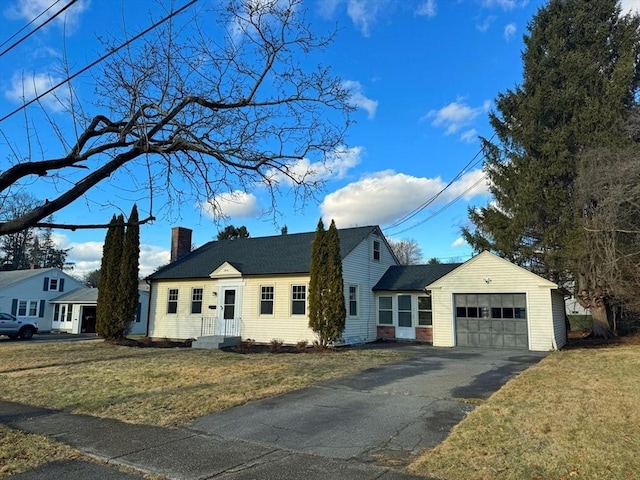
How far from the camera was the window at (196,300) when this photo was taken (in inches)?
873

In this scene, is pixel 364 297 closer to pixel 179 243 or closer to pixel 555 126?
pixel 179 243

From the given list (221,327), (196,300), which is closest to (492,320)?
(221,327)

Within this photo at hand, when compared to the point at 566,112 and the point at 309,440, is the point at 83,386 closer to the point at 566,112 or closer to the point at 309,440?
the point at 309,440

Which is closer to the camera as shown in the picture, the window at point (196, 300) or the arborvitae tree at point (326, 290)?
the arborvitae tree at point (326, 290)

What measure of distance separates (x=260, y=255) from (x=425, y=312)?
331 inches

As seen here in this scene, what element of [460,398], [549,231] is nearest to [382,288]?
[549,231]

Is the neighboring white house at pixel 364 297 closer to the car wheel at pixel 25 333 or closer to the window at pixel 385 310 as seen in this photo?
the window at pixel 385 310

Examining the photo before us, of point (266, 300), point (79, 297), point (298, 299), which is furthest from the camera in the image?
point (79, 297)

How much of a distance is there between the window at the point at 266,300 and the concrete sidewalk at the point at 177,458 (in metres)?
13.6

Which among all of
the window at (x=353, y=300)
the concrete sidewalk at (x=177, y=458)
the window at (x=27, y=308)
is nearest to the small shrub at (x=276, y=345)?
the window at (x=353, y=300)

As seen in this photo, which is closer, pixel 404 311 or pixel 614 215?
pixel 614 215

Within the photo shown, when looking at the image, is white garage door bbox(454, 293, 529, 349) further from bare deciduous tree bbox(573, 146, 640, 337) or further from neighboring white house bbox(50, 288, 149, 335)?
neighboring white house bbox(50, 288, 149, 335)

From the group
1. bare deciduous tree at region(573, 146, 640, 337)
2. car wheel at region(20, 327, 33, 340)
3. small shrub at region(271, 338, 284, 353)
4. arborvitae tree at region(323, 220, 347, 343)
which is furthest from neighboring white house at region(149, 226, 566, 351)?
car wheel at region(20, 327, 33, 340)

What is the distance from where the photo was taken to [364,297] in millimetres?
20797
